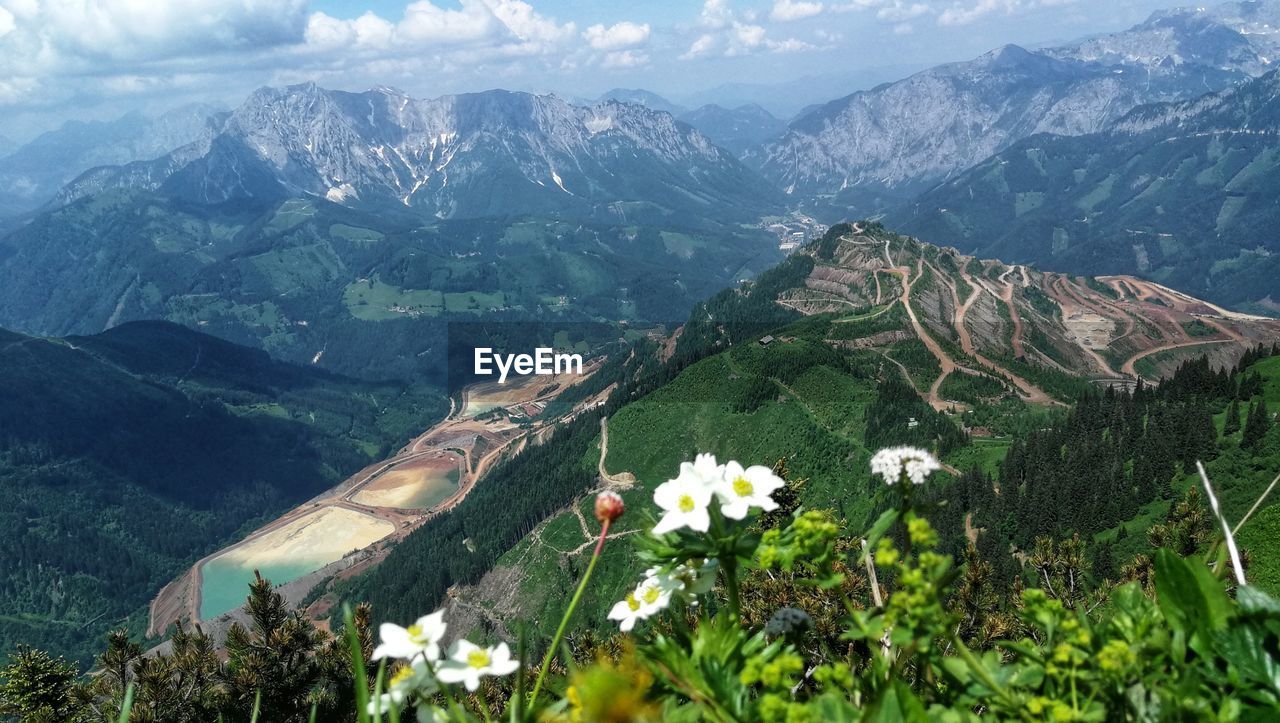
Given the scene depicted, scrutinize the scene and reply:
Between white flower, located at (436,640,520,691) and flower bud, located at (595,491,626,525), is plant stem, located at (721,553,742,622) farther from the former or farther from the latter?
white flower, located at (436,640,520,691)

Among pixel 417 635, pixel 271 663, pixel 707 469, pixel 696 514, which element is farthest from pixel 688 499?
pixel 271 663

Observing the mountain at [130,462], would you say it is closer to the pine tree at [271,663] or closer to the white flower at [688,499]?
the pine tree at [271,663]

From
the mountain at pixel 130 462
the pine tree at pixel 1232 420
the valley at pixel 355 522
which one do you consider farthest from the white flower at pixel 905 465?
the mountain at pixel 130 462

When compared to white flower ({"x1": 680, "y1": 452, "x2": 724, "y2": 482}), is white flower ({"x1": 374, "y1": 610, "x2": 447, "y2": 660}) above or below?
below

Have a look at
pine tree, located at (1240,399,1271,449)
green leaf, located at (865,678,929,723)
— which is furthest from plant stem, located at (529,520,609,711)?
pine tree, located at (1240,399,1271,449)

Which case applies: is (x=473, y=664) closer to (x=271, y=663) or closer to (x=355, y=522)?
(x=271, y=663)

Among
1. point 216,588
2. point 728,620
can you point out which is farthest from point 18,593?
point 728,620
